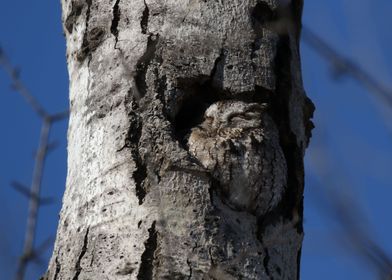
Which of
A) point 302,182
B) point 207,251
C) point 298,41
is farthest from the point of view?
point 298,41

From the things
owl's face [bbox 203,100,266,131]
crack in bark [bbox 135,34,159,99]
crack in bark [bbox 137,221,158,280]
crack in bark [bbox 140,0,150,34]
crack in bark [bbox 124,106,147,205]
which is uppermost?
crack in bark [bbox 140,0,150,34]

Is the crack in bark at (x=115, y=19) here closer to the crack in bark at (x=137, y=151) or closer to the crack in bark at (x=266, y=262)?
the crack in bark at (x=137, y=151)

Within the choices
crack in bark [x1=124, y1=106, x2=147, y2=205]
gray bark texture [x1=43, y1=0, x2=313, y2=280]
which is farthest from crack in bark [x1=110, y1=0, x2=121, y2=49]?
crack in bark [x1=124, y1=106, x2=147, y2=205]

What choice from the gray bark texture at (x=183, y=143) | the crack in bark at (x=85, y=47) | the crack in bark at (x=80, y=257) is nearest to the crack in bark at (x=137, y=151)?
the gray bark texture at (x=183, y=143)

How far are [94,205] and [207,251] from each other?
0.67 feet

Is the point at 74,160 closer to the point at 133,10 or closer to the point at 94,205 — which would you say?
the point at 94,205

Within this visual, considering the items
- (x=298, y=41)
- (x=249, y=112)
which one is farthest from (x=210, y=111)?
(x=298, y=41)

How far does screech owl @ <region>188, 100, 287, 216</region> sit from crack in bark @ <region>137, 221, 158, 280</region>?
0.15 meters

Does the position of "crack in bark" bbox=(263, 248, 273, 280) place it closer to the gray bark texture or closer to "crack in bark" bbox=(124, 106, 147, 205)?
the gray bark texture

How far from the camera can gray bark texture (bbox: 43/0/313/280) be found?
1359 mm

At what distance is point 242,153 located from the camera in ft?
4.82

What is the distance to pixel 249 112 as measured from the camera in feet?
5.05

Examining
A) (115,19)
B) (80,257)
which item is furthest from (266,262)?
(115,19)

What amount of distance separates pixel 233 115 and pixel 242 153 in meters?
0.09
